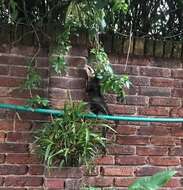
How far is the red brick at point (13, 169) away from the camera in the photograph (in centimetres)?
375

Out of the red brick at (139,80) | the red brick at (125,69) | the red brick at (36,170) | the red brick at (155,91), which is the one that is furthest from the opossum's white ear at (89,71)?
the red brick at (36,170)

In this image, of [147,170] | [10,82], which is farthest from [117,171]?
[10,82]

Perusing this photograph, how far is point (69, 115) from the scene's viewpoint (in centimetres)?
366

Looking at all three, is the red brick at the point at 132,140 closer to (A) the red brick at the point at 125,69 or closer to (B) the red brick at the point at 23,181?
(A) the red brick at the point at 125,69

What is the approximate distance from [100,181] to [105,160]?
0.18 metres

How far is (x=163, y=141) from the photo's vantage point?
162 inches

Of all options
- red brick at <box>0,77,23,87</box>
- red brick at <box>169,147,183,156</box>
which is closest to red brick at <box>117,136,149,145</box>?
red brick at <box>169,147,183,156</box>

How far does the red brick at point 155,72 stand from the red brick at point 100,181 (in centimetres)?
94

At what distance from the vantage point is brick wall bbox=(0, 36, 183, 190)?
3771mm

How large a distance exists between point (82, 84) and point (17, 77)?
52 centimetres

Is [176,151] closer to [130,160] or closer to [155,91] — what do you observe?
[130,160]

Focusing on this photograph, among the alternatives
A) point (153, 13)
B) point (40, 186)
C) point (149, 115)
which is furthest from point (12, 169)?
point (153, 13)

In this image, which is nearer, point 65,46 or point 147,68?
point 65,46

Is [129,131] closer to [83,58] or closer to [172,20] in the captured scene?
[83,58]
